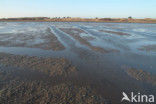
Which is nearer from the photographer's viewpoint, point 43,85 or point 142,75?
point 43,85

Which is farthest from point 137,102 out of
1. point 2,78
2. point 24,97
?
point 2,78

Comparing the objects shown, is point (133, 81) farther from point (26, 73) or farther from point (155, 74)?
point (26, 73)

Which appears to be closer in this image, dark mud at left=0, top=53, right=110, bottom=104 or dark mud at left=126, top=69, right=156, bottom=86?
dark mud at left=0, top=53, right=110, bottom=104

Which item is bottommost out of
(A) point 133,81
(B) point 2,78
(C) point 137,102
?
(C) point 137,102

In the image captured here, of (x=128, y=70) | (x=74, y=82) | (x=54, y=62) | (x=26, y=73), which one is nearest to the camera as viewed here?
(x=74, y=82)

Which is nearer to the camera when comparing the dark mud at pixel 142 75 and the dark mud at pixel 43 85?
the dark mud at pixel 43 85

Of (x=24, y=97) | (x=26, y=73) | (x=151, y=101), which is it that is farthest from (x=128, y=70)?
(x=26, y=73)

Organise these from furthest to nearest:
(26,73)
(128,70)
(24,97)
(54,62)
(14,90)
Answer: (54,62)
(128,70)
(26,73)
(14,90)
(24,97)

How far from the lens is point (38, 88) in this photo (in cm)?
532

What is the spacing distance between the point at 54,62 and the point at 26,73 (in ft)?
7.71

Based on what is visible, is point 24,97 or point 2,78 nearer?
point 24,97

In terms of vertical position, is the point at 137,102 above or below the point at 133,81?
below

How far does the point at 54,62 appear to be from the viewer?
27.8 ft

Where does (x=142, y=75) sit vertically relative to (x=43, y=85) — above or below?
below
